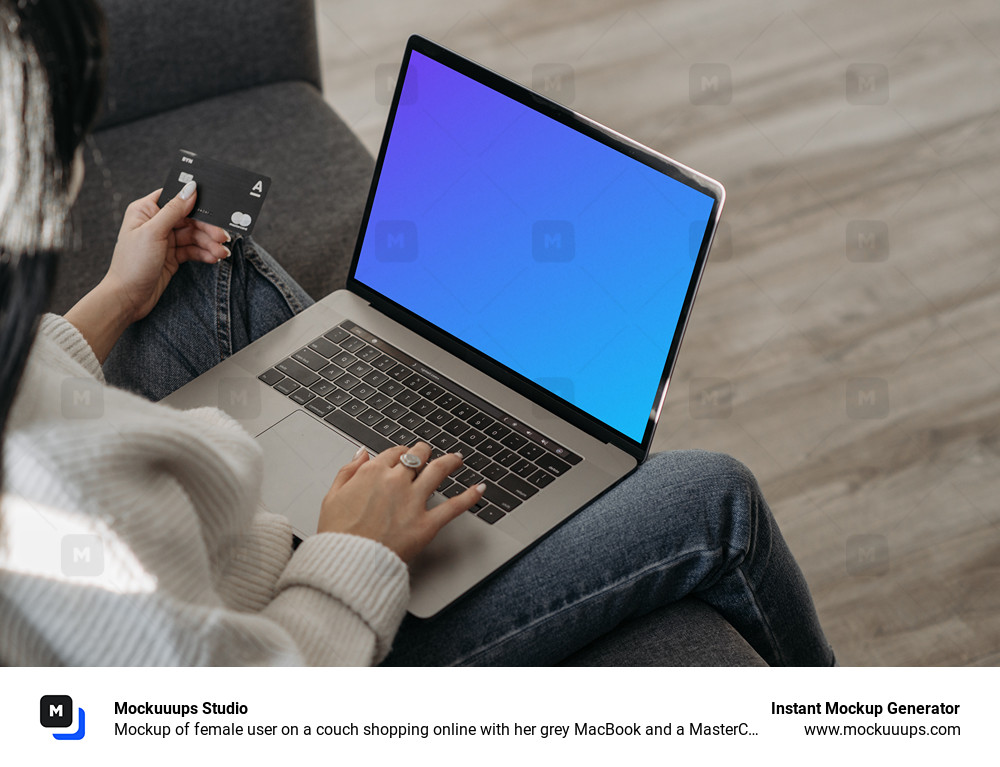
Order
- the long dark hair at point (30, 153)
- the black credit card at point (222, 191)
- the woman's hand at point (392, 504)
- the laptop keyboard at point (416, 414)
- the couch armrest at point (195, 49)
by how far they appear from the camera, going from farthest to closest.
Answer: the couch armrest at point (195, 49), the black credit card at point (222, 191), the laptop keyboard at point (416, 414), the woman's hand at point (392, 504), the long dark hair at point (30, 153)

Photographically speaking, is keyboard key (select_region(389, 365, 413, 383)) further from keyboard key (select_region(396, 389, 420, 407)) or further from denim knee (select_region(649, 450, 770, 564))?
denim knee (select_region(649, 450, 770, 564))

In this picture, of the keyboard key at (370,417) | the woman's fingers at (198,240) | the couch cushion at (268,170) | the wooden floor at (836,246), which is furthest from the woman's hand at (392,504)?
the wooden floor at (836,246)

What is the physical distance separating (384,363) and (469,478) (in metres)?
0.19

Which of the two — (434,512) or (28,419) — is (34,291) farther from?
(434,512)

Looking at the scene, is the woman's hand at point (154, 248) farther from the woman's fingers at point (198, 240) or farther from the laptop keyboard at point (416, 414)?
the laptop keyboard at point (416, 414)

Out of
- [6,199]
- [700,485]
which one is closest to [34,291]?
[6,199]

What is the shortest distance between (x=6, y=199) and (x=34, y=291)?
6 cm

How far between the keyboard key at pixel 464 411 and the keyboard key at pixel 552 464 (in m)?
0.09

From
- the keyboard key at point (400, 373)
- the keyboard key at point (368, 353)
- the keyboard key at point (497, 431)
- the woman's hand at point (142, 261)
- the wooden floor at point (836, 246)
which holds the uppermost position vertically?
the woman's hand at point (142, 261)

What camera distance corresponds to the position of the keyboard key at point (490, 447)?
3.08ft

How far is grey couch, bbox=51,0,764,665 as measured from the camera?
4.42 feet

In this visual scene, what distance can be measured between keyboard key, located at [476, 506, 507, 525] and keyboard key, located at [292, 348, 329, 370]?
0.27m

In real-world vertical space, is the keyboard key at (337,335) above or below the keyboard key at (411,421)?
above
